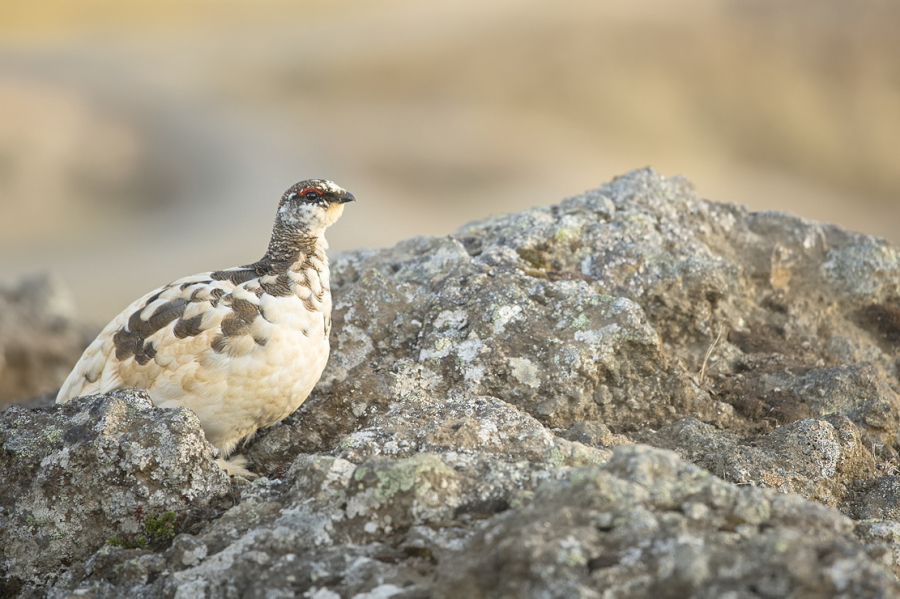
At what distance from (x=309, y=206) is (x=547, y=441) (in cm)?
267

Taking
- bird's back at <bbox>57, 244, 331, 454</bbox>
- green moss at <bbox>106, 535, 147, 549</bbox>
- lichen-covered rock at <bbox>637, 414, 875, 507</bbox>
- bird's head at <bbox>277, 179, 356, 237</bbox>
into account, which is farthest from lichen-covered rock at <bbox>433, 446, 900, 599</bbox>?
bird's head at <bbox>277, 179, 356, 237</bbox>

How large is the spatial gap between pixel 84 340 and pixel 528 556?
1247cm

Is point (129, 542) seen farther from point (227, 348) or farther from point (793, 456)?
point (793, 456)

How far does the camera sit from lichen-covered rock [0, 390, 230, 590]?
399cm

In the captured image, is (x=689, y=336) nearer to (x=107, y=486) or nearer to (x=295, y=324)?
(x=295, y=324)

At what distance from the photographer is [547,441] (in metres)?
4.09

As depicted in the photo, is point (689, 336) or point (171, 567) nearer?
point (171, 567)

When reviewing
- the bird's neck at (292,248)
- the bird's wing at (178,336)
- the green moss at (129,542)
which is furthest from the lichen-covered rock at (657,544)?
the bird's neck at (292,248)

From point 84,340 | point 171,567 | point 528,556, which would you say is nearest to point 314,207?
point 171,567

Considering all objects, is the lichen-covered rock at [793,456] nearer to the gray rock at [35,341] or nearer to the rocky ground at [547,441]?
the rocky ground at [547,441]

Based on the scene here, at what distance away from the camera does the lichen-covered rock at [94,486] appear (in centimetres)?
399

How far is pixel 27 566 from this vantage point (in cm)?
398

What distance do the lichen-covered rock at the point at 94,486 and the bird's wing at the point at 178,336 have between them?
2.77 ft

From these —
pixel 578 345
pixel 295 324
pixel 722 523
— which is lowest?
pixel 722 523
